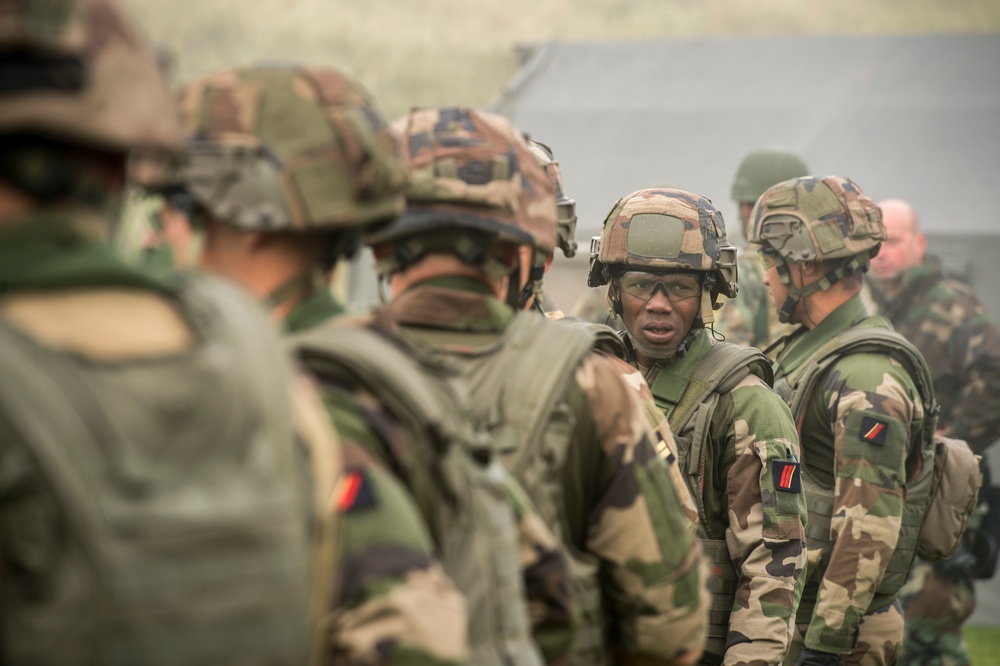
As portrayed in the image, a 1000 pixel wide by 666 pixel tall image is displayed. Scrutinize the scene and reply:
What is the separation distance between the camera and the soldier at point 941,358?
982 cm

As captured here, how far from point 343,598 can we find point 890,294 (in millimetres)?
8693

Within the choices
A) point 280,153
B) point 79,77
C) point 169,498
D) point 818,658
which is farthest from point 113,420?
point 818,658

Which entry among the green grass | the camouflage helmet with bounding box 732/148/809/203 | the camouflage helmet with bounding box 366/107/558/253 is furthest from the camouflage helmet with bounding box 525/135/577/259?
the green grass

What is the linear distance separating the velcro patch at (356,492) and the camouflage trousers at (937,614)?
816 centimetres

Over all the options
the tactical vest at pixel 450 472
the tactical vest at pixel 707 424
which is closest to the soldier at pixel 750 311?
the tactical vest at pixel 707 424

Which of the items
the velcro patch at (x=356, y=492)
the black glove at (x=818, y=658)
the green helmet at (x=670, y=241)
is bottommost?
the black glove at (x=818, y=658)

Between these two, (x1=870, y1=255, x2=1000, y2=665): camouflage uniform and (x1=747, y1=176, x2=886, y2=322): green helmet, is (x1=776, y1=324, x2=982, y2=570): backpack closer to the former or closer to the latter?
(x1=747, y1=176, x2=886, y2=322): green helmet

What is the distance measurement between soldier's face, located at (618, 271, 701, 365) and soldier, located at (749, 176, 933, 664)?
0.87 metres

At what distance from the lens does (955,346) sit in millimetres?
10031

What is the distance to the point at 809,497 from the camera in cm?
629

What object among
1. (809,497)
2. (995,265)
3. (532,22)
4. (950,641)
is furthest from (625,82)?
(532,22)

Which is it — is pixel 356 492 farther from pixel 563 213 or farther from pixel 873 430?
pixel 873 430

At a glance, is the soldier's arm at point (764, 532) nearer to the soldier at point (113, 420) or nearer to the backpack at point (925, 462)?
the backpack at point (925, 462)

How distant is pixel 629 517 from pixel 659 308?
2472 mm
